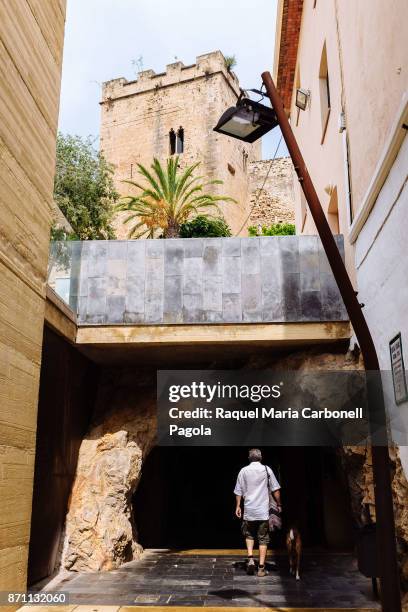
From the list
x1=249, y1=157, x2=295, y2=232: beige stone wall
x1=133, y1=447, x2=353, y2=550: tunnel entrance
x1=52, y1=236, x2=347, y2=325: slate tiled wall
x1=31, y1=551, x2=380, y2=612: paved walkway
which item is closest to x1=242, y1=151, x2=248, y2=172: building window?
x1=249, y1=157, x2=295, y2=232: beige stone wall

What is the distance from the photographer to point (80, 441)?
32.3 feet

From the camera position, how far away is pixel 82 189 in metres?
23.8

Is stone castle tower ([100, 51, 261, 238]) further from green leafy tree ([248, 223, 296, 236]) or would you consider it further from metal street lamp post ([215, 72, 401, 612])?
metal street lamp post ([215, 72, 401, 612])

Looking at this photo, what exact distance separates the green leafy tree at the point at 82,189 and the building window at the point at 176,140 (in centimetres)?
939

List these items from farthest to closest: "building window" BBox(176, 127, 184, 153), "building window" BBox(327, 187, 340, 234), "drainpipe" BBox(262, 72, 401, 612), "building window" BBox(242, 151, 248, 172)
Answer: "building window" BBox(242, 151, 248, 172), "building window" BBox(176, 127, 184, 153), "building window" BBox(327, 187, 340, 234), "drainpipe" BBox(262, 72, 401, 612)

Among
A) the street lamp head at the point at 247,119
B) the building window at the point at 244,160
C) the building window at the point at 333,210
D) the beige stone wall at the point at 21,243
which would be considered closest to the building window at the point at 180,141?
the building window at the point at 244,160

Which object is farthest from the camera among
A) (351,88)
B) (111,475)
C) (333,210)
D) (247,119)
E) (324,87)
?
(324,87)

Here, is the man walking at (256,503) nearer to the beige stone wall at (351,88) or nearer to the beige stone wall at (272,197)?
the beige stone wall at (351,88)

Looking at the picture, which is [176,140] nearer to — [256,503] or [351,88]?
[351,88]

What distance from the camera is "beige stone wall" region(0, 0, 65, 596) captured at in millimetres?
5238

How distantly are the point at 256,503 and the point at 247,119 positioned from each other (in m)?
5.25

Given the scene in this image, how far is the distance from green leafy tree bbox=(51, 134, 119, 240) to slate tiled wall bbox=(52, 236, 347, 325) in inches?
565

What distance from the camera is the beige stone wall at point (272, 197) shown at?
116ft

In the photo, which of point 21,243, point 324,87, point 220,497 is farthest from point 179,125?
point 21,243
